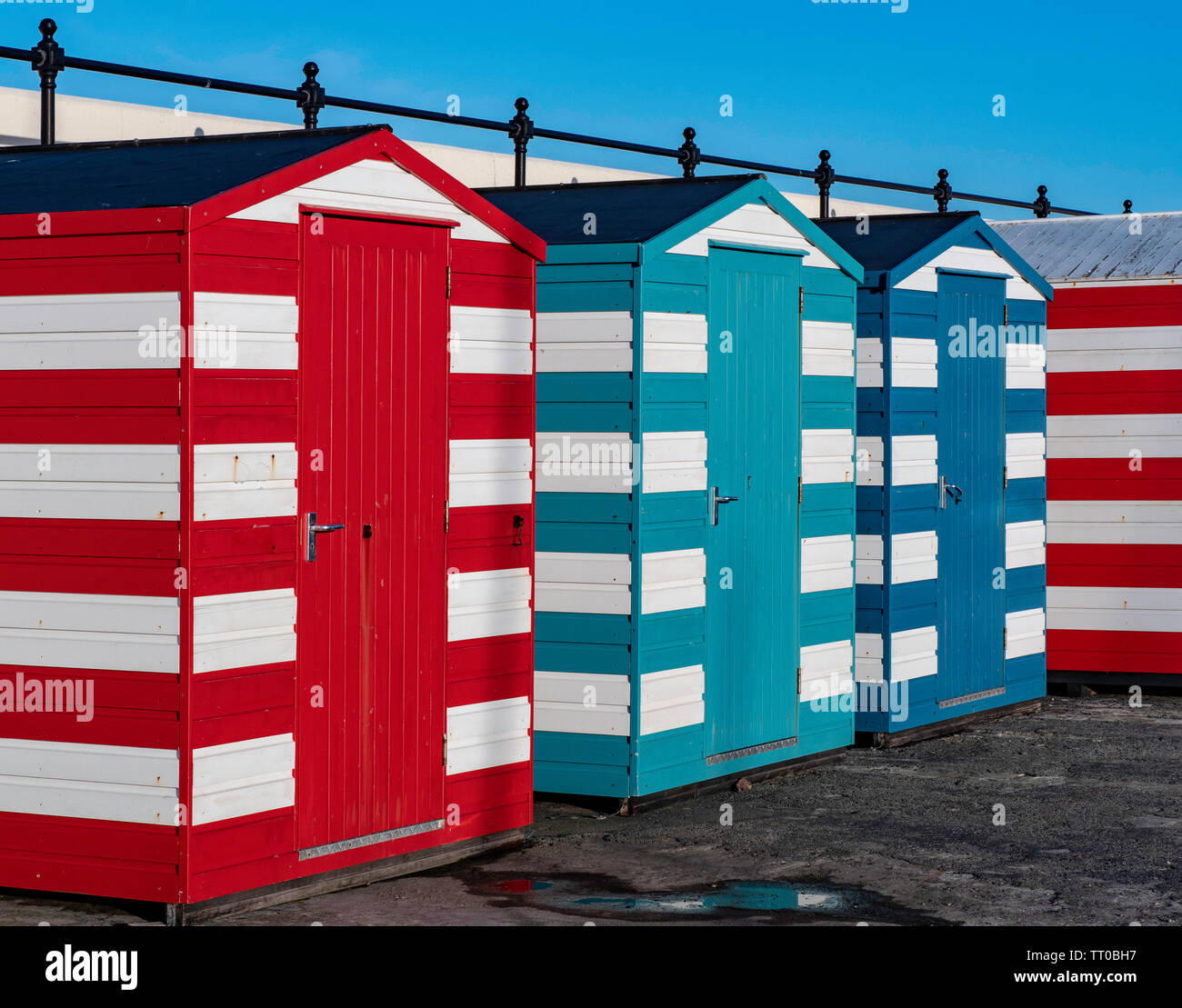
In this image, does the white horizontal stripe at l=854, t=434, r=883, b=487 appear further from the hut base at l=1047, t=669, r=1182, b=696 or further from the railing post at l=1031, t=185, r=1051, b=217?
the railing post at l=1031, t=185, r=1051, b=217

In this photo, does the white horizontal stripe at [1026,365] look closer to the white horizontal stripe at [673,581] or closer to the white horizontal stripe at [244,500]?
the white horizontal stripe at [673,581]

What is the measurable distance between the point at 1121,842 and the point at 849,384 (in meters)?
2.98

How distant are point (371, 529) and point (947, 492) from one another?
4.76 meters

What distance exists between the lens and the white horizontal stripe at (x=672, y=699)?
25.8 feet

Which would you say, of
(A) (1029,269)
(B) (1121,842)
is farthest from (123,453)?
(A) (1029,269)

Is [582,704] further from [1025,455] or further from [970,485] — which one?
[1025,455]

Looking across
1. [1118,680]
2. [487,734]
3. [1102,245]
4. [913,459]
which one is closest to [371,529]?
[487,734]

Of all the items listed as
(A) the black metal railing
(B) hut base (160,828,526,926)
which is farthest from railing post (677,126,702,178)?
(B) hut base (160,828,526,926)

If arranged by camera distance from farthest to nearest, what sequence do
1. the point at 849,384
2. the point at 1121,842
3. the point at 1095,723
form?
the point at 1095,723, the point at 849,384, the point at 1121,842

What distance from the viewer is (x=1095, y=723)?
1073 centimetres

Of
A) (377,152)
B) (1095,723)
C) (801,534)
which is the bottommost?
(1095,723)

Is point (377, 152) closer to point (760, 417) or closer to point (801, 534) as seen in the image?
point (760, 417)

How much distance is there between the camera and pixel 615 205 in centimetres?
860

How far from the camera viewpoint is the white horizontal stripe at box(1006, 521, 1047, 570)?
10.9 meters
